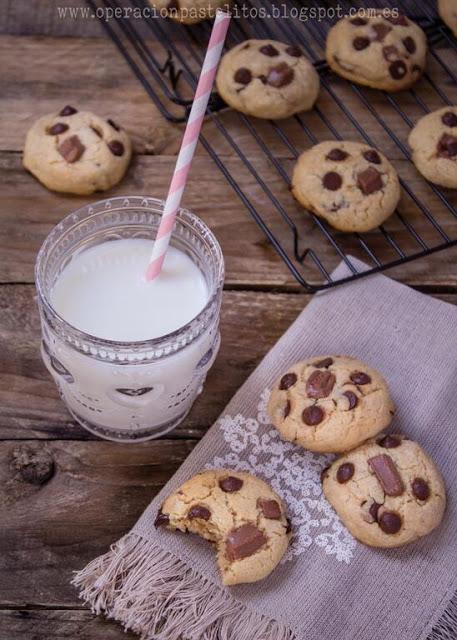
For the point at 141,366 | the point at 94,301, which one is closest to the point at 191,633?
the point at 141,366


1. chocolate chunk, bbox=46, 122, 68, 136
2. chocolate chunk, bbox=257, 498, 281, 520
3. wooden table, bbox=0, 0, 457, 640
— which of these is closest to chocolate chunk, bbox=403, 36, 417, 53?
wooden table, bbox=0, 0, 457, 640

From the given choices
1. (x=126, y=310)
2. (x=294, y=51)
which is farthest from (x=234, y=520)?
(x=294, y=51)

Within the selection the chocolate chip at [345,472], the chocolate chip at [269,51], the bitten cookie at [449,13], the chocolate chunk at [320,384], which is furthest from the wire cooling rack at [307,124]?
the chocolate chip at [345,472]

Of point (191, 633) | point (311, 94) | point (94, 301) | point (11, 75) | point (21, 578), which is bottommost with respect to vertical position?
point (21, 578)

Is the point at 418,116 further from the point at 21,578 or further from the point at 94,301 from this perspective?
the point at 21,578

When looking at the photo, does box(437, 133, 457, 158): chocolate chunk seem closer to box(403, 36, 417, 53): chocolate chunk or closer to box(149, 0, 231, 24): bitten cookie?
box(403, 36, 417, 53): chocolate chunk

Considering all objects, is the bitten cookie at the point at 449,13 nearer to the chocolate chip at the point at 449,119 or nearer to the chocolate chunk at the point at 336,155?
the chocolate chip at the point at 449,119
